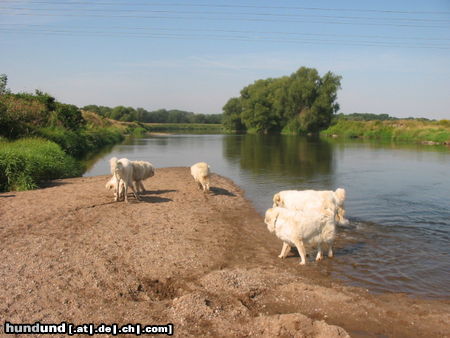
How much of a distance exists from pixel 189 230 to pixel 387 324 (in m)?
6.47

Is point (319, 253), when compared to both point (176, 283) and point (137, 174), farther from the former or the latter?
point (137, 174)

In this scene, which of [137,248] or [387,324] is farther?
[137,248]

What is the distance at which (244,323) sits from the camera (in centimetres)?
621

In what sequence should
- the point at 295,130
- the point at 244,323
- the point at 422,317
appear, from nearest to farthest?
the point at 244,323
the point at 422,317
the point at 295,130

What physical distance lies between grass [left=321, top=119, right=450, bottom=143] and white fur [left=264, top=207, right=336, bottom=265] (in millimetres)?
63476

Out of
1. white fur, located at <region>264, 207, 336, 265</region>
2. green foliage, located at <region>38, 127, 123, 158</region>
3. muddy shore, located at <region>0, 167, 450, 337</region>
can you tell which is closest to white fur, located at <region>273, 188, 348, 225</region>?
white fur, located at <region>264, 207, 336, 265</region>

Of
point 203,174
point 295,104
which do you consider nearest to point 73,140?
point 203,174

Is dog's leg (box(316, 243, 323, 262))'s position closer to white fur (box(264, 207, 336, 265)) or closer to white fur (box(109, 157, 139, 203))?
white fur (box(264, 207, 336, 265))

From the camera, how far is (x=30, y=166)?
56.9 feet

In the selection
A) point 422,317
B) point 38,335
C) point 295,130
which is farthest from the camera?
point 295,130

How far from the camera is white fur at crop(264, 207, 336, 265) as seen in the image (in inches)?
365

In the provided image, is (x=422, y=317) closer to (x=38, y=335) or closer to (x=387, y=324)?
(x=387, y=324)

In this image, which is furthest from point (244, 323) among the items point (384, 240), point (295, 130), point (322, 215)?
point (295, 130)

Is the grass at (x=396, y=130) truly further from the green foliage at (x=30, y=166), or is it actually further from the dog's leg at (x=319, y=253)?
the dog's leg at (x=319, y=253)
